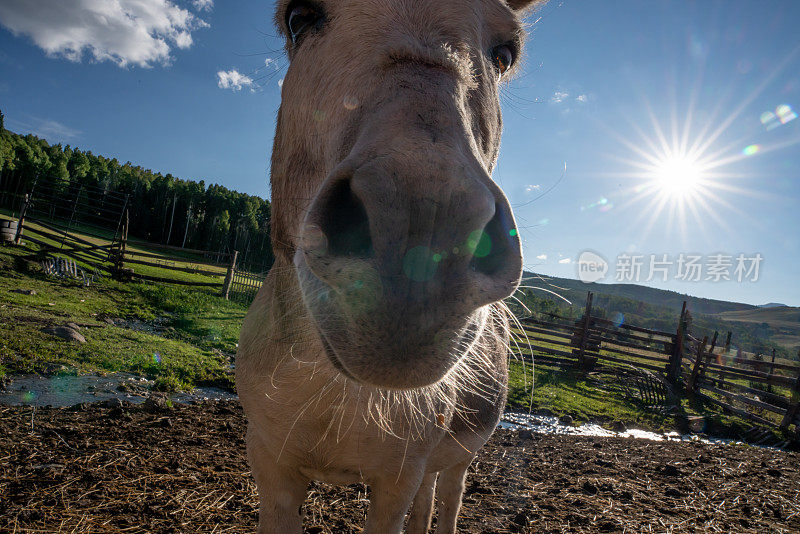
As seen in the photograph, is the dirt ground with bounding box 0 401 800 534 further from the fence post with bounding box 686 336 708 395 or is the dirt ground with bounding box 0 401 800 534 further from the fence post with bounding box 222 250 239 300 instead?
the fence post with bounding box 222 250 239 300

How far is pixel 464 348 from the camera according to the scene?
1313 millimetres

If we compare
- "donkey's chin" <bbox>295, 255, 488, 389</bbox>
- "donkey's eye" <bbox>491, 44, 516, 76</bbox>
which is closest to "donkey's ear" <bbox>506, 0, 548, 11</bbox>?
"donkey's eye" <bbox>491, 44, 516, 76</bbox>

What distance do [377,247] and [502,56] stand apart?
189cm

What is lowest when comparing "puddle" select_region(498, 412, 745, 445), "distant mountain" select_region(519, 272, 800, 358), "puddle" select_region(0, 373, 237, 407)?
"puddle" select_region(498, 412, 745, 445)

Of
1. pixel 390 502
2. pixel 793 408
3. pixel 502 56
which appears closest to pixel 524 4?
pixel 502 56

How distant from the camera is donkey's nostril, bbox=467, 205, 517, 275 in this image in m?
1.11

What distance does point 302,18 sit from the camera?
86.8 inches

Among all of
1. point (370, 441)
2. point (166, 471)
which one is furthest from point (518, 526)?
point (166, 471)

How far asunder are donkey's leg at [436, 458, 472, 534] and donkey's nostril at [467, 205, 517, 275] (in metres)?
3.27

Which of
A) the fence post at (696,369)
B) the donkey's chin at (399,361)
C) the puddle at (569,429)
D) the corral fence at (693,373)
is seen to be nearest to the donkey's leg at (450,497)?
the donkey's chin at (399,361)

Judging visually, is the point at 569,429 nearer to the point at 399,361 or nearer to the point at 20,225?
the point at 399,361

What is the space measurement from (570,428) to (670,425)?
447 centimetres

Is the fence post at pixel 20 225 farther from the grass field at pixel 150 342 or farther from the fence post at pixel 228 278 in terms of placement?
the fence post at pixel 228 278

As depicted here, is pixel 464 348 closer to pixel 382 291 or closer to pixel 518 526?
pixel 382 291
